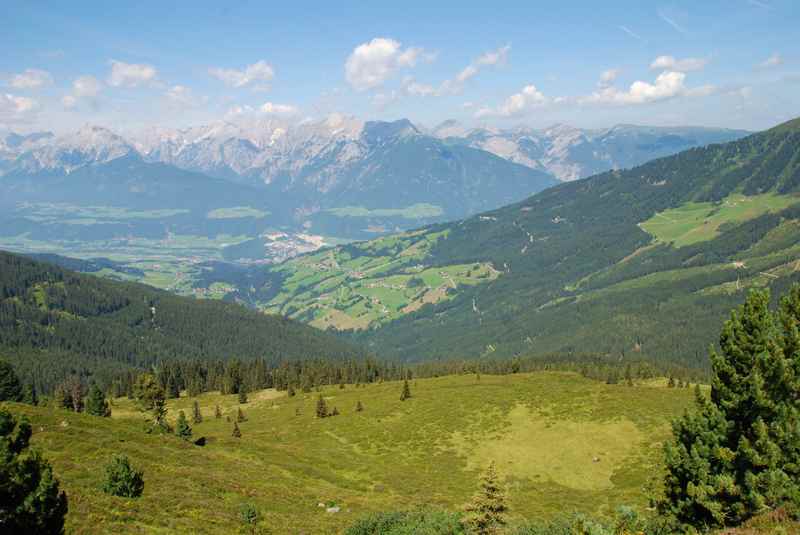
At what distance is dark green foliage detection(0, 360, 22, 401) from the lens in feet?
328

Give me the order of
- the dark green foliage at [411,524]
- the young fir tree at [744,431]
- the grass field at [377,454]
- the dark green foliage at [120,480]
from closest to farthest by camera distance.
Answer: the dark green foliage at [411,524] < the young fir tree at [744,431] < the dark green foliage at [120,480] < the grass field at [377,454]

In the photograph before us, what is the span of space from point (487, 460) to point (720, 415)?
56173mm

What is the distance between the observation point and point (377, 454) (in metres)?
92.1

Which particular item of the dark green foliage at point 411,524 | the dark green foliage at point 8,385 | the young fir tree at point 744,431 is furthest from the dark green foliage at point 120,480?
the dark green foliage at point 8,385

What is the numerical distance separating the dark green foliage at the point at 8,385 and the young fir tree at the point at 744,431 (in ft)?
380

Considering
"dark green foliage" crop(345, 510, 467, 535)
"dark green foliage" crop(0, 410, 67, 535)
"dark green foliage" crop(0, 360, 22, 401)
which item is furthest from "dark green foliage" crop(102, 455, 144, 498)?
"dark green foliage" crop(0, 360, 22, 401)

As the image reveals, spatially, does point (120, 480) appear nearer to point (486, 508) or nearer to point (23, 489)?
point (23, 489)

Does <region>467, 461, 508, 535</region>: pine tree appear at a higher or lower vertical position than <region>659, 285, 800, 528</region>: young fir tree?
lower

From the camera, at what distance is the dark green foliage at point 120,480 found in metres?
40.5

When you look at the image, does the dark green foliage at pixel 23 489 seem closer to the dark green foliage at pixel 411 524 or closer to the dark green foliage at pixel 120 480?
the dark green foliage at pixel 120 480

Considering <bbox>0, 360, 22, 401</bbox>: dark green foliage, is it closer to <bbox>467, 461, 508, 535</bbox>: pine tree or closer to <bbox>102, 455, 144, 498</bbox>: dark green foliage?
<bbox>102, 455, 144, 498</bbox>: dark green foliage

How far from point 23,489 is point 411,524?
21.5 m

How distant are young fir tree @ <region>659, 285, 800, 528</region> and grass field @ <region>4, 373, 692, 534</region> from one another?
23015 millimetres

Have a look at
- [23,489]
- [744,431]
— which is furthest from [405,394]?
[23,489]
